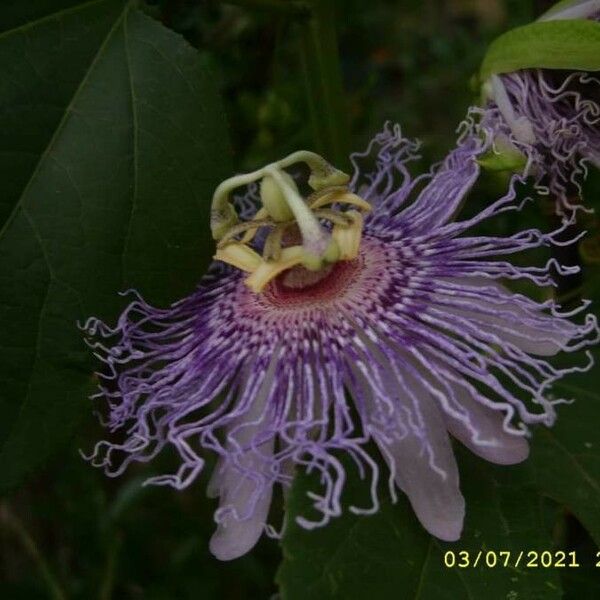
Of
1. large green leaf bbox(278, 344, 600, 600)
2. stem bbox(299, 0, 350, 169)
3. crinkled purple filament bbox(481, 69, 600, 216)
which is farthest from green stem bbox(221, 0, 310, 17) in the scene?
large green leaf bbox(278, 344, 600, 600)

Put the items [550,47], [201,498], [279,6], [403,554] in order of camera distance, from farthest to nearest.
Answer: [201,498]
[279,6]
[550,47]
[403,554]

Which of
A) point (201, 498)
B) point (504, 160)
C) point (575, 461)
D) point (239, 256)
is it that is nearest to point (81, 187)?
point (239, 256)

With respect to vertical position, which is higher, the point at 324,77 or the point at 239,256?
the point at 324,77

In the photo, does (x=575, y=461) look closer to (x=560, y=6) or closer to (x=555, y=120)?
(x=555, y=120)

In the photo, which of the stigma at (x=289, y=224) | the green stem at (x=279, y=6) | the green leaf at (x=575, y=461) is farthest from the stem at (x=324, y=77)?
the green leaf at (x=575, y=461)

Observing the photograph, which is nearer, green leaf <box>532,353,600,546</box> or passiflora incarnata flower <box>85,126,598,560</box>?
passiflora incarnata flower <box>85,126,598,560</box>

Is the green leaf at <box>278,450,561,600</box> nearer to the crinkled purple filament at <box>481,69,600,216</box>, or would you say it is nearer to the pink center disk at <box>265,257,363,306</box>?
the pink center disk at <box>265,257,363,306</box>
